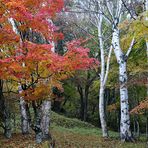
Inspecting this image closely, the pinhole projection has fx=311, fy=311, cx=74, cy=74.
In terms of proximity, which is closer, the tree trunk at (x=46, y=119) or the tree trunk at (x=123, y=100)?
the tree trunk at (x=46, y=119)

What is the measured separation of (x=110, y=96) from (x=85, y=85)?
5.33 metres

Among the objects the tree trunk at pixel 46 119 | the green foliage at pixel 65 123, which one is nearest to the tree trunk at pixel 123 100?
the tree trunk at pixel 46 119

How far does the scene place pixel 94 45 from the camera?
31.7 meters

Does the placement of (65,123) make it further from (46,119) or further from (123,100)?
(46,119)

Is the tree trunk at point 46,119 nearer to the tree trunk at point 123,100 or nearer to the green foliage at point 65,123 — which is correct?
the tree trunk at point 123,100

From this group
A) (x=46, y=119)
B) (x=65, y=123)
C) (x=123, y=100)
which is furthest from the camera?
(x=65, y=123)

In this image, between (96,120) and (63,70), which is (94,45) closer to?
(96,120)

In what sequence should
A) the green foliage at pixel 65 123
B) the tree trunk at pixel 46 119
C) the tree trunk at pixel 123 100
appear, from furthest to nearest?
the green foliage at pixel 65 123 → the tree trunk at pixel 123 100 → the tree trunk at pixel 46 119

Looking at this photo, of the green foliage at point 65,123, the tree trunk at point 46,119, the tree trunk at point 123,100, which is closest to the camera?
the tree trunk at point 46,119

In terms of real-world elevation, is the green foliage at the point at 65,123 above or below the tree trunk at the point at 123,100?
below

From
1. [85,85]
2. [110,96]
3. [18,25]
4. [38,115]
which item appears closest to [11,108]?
[38,115]

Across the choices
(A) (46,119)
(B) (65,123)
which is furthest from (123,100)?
(B) (65,123)

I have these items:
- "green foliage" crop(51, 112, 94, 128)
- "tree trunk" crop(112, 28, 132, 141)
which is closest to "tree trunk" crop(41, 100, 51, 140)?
"tree trunk" crop(112, 28, 132, 141)

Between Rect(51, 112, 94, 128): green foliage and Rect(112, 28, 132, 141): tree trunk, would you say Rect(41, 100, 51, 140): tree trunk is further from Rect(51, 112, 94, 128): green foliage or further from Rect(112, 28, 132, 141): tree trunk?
Rect(51, 112, 94, 128): green foliage
